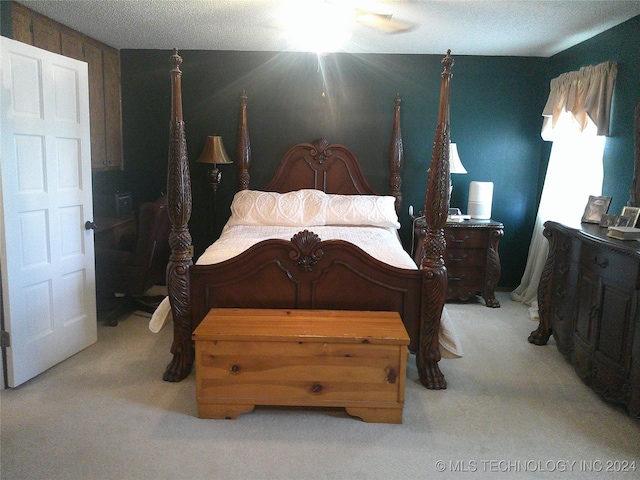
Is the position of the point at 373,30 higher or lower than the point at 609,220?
higher

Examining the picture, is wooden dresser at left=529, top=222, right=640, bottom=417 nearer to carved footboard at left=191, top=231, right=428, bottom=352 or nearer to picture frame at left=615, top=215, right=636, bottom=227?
picture frame at left=615, top=215, right=636, bottom=227

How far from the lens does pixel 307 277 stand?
9.71ft

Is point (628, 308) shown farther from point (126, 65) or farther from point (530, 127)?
point (126, 65)

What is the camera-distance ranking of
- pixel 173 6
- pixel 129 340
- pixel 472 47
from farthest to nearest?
pixel 472 47 < pixel 129 340 < pixel 173 6

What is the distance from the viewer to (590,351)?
9.68 ft

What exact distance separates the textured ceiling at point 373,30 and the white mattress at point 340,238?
1480 millimetres

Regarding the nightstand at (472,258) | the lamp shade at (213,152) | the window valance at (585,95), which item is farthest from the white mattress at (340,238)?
the window valance at (585,95)

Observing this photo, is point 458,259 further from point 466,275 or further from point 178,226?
point 178,226

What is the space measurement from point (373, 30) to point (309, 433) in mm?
2845

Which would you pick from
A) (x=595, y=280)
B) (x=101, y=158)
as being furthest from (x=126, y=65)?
(x=595, y=280)

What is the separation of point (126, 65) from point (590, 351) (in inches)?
175

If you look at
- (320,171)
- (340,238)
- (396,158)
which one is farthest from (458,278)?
(320,171)

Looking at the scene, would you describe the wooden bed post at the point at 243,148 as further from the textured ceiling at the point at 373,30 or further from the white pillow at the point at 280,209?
the textured ceiling at the point at 373,30

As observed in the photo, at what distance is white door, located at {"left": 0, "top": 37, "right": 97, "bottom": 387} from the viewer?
276cm
